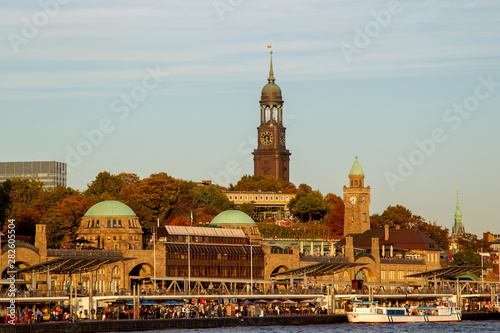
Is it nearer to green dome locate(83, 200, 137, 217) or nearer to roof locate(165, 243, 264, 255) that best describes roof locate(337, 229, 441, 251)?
roof locate(165, 243, 264, 255)

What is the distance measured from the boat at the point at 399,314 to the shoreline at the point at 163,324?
87.3 inches

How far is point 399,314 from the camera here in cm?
12850

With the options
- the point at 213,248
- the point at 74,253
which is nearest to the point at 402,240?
the point at 213,248

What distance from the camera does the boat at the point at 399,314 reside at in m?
125

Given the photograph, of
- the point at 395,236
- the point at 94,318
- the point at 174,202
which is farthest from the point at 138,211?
the point at 94,318

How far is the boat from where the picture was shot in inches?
4909

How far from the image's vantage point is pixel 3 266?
130250 millimetres

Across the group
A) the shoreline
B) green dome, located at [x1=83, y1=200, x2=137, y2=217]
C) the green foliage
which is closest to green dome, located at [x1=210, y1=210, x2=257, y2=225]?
green dome, located at [x1=83, y1=200, x2=137, y2=217]

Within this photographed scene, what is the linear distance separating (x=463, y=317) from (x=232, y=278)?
3125cm

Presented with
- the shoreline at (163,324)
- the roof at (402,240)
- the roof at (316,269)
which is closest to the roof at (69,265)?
the shoreline at (163,324)

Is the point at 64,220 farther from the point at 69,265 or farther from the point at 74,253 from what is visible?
the point at 69,265

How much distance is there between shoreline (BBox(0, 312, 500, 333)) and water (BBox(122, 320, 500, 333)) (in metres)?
1.45

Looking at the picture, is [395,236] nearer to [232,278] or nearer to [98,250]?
[232,278]

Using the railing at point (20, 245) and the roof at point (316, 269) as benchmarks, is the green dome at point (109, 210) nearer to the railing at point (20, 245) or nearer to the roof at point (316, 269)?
the railing at point (20, 245)
